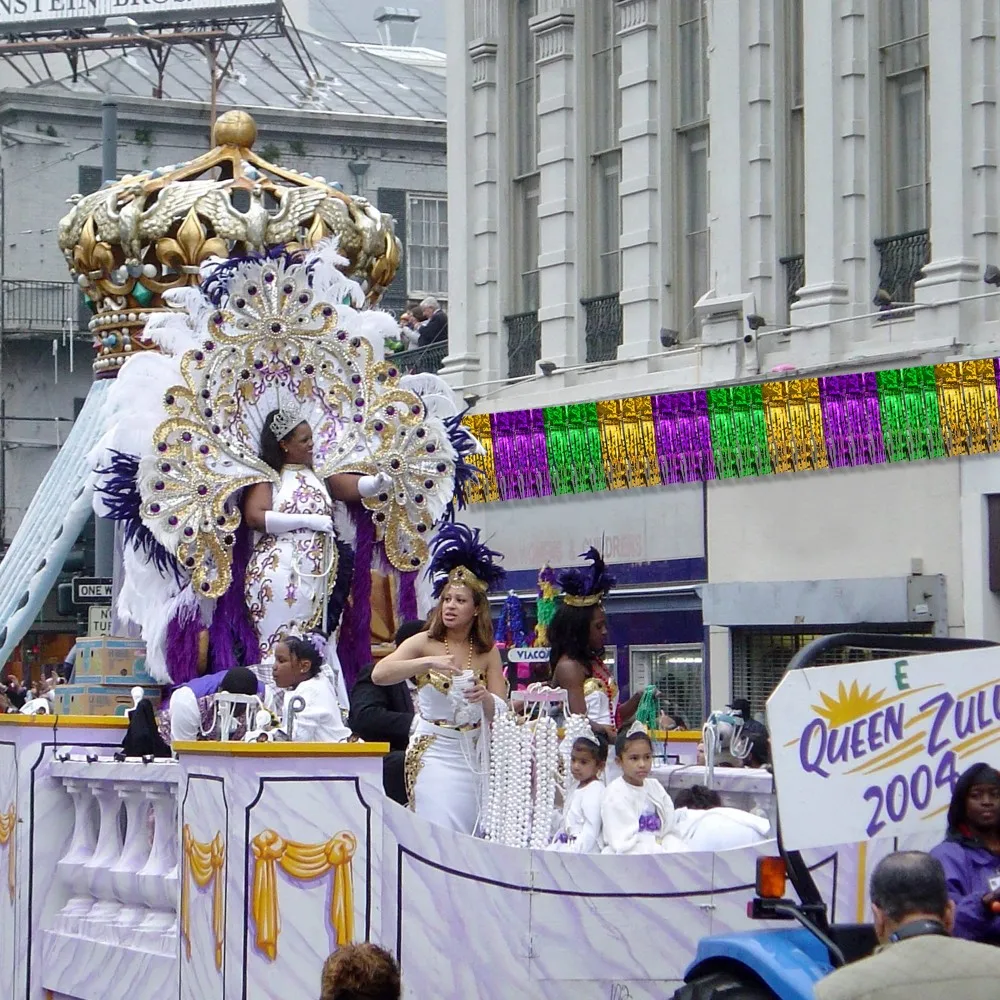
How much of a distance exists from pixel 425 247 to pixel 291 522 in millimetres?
29429

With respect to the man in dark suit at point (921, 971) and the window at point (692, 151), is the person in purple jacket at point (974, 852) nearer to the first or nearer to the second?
the man in dark suit at point (921, 971)

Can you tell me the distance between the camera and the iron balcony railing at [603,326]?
26.4 metres

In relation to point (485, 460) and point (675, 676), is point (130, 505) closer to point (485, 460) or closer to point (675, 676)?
point (675, 676)

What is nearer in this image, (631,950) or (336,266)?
(631,950)

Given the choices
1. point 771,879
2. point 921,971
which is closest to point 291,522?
point 771,879

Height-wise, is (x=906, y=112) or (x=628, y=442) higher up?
(x=906, y=112)

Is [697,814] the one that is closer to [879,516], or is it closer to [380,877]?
[380,877]

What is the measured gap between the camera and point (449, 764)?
375 inches

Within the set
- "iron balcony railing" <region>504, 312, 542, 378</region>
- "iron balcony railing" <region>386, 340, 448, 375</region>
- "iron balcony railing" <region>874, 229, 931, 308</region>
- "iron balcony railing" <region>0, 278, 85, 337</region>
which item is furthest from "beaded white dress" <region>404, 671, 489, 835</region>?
"iron balcony railing" <region>0, 278, 85, 337</region>

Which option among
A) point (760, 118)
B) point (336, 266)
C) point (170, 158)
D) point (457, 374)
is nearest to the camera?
point (336, 266)

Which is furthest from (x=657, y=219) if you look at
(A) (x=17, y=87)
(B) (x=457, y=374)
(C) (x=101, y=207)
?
(A) (x=17, y=87)

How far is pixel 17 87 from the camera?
4097 cm

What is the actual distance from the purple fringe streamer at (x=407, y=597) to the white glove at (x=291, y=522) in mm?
730

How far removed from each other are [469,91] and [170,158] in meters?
12.1
